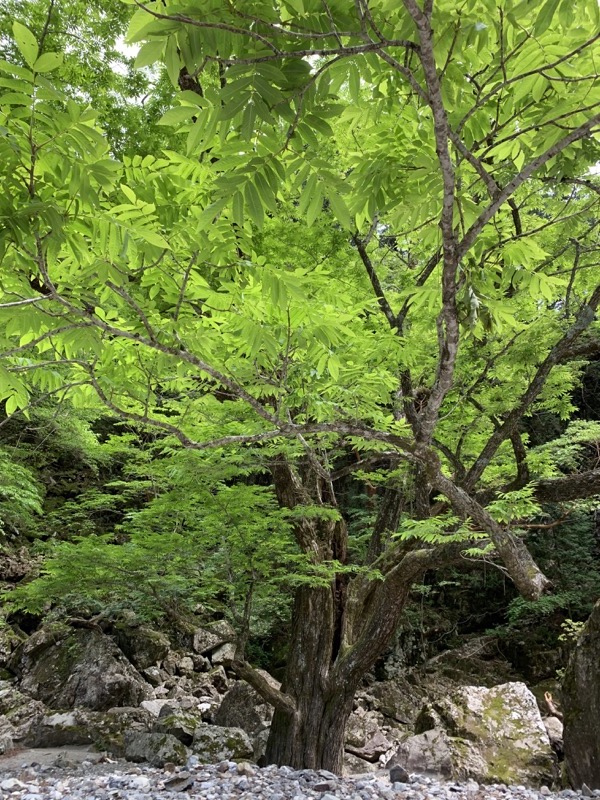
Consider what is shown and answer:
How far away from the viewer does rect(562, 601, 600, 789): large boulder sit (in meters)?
4.33

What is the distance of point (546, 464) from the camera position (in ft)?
19.9

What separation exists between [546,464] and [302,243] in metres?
3.78

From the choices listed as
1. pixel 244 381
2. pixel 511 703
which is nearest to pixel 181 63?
pixel 244 381

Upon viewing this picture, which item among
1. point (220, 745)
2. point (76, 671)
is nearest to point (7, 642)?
point (76, 671)

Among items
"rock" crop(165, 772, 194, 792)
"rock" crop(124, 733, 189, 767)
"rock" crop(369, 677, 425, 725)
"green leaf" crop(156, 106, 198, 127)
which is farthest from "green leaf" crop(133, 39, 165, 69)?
"rock" crop(369, 677, 425, 725)

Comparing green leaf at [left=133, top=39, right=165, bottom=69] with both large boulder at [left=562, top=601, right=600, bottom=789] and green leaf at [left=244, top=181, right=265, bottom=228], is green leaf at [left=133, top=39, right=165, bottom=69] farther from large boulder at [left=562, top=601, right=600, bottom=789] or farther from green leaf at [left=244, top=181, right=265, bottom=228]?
large boulder at [left=562, top=601, right=600, bottom=789]

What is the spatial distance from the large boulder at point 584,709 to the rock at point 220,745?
4019 millimetres

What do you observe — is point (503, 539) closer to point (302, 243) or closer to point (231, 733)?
point (302, 243)

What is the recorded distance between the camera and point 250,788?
4215 mm

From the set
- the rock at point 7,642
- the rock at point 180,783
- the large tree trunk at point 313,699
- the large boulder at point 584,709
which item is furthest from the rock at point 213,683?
the large boulder at point 584,709

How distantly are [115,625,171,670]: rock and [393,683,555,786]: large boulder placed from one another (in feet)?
19.4

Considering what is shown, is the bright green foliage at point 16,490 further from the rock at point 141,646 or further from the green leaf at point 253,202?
the green leaf at point 253,202

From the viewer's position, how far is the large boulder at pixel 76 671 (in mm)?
8898

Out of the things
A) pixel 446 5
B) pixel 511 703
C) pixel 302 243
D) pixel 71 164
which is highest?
pixel 302 243
